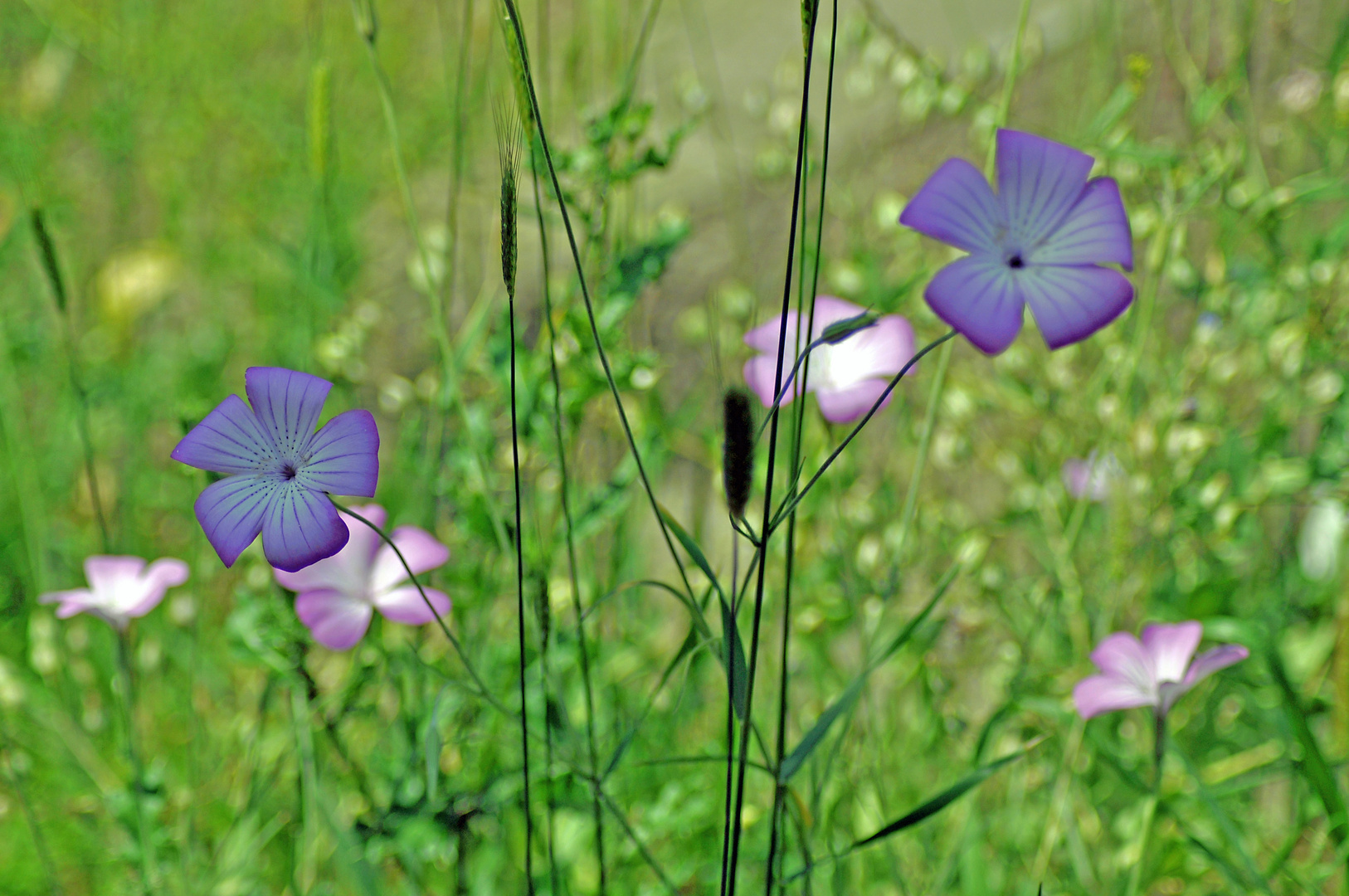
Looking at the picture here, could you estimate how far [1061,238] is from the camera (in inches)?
16.7

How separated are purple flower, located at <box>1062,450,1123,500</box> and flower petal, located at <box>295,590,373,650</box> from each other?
0.50m

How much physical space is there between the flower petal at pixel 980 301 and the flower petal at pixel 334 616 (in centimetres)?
42

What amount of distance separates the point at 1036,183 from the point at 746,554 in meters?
0.68

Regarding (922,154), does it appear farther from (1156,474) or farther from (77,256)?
(77,256)

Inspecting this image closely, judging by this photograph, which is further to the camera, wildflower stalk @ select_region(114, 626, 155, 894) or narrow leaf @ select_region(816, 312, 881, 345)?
wildflower stalk @ select_region(114, 626, 155, 894)

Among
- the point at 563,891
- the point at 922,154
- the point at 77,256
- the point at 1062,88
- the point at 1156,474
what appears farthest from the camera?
the point at 77,256

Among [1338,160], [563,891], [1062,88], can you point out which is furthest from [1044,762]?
[1062,88]

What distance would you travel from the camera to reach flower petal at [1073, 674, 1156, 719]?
569mm

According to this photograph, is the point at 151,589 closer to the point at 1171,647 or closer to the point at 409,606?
the point at 409,606

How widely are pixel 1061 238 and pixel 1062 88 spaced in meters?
1.09

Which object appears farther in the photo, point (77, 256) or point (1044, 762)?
point (77, 256)

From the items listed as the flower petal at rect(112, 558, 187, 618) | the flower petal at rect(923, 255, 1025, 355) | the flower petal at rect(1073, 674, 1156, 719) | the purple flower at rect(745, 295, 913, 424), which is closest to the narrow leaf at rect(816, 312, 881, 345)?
the flower petal at rect(923, 255, 1025, 355)

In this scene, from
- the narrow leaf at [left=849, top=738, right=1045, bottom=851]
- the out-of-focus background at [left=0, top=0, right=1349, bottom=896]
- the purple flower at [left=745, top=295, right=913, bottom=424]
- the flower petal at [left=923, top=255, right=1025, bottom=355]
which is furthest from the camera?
the out-of-focus background at [left=0, top=0, right=1349, bottom=896]

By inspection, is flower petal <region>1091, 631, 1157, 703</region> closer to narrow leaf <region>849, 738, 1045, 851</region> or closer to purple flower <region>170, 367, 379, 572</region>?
narrow leaf <region>849, 738, 1045, 851</region>
